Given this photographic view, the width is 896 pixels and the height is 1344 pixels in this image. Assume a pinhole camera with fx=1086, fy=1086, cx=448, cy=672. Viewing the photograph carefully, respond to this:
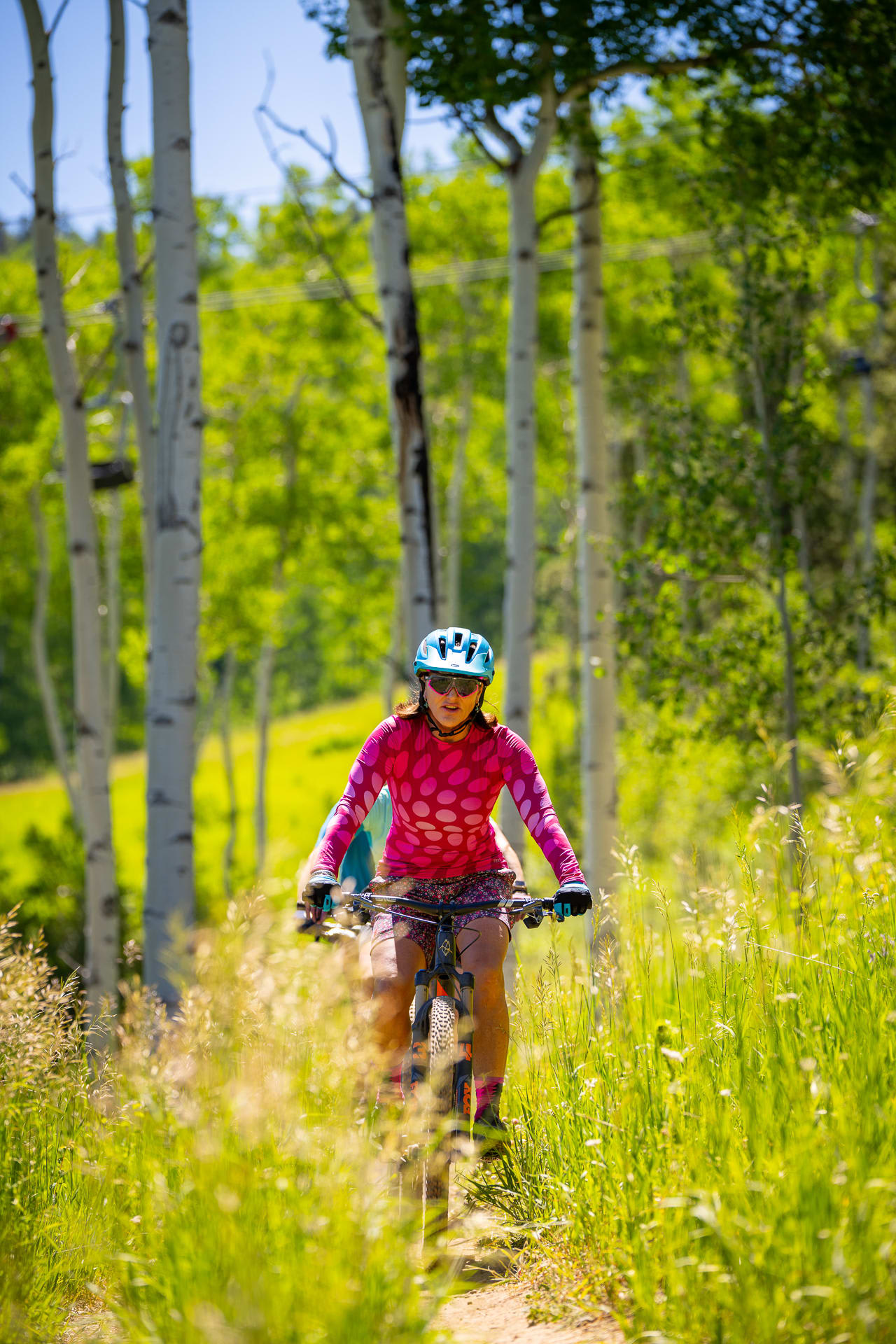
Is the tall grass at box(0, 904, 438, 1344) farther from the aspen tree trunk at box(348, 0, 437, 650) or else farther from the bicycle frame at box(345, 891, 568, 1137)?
the aspen tree trunk at box(348, 0, 437, 650)

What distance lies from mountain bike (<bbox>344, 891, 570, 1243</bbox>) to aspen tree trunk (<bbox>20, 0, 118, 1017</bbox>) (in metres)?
5.17

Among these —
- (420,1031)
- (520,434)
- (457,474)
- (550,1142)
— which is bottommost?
(550,1142)

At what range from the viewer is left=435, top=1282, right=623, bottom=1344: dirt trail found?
9.34 ft

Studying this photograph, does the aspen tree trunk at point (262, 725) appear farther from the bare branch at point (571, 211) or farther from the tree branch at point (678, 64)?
the tree branch at point (678, 64)

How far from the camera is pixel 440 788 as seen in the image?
409cm

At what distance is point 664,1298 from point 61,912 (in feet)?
62.7

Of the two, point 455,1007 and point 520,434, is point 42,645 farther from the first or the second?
point 455,1007

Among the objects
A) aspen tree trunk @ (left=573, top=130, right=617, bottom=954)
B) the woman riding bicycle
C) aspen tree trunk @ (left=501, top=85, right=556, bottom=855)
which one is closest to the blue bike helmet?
the woman riding bicycle

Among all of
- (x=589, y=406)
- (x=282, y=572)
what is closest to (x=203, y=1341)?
(x=589, y=406)

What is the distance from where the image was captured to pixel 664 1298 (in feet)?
8.70

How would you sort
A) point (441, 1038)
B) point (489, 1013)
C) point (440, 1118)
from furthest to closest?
point (489, 1013)
point (441, 1038)
point (440, 1118)

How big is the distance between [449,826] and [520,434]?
504 cm

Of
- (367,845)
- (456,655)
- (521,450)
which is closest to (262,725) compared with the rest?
(521,450)

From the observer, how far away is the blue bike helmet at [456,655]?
396 centimetres
